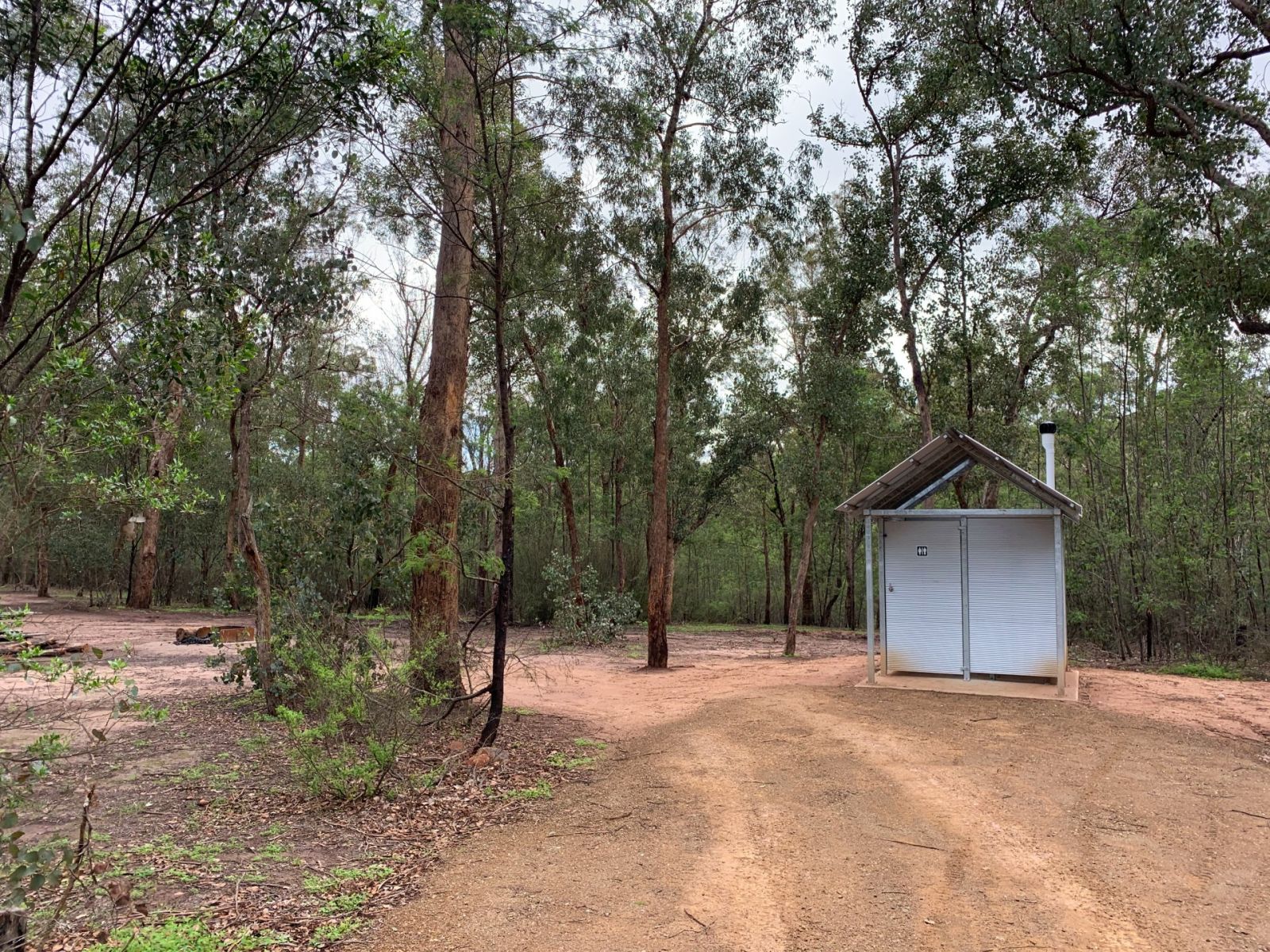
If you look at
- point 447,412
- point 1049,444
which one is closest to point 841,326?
point 1049,444

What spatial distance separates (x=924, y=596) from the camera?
9797mm

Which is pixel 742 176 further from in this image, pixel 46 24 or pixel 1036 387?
pixel 46 24

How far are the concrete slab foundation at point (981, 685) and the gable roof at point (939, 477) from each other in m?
2.04

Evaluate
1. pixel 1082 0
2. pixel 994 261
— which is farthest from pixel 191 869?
pixel 994 261

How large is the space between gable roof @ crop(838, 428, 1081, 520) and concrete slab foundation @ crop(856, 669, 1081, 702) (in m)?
2.04

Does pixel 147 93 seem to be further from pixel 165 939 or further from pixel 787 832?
pixel 787 832

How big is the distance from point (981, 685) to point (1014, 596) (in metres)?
1.15

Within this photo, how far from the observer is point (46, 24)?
133 inches

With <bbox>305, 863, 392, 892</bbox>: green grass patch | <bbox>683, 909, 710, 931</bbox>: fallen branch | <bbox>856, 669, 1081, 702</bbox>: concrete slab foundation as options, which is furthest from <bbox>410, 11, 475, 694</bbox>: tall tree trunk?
<bbox>856, 669, 1081, 702</bbox>: concrete slab foundation

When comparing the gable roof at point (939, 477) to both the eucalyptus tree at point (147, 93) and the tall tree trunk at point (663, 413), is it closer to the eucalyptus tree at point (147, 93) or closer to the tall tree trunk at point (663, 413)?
the tall tree trunk at point (663, 413)

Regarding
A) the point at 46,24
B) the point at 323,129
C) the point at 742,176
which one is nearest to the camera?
the point at 46,24

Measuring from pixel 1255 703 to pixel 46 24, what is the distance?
472 inches

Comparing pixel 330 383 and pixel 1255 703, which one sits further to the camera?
pixel 330 383

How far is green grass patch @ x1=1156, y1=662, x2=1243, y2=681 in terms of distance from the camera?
12.3m
